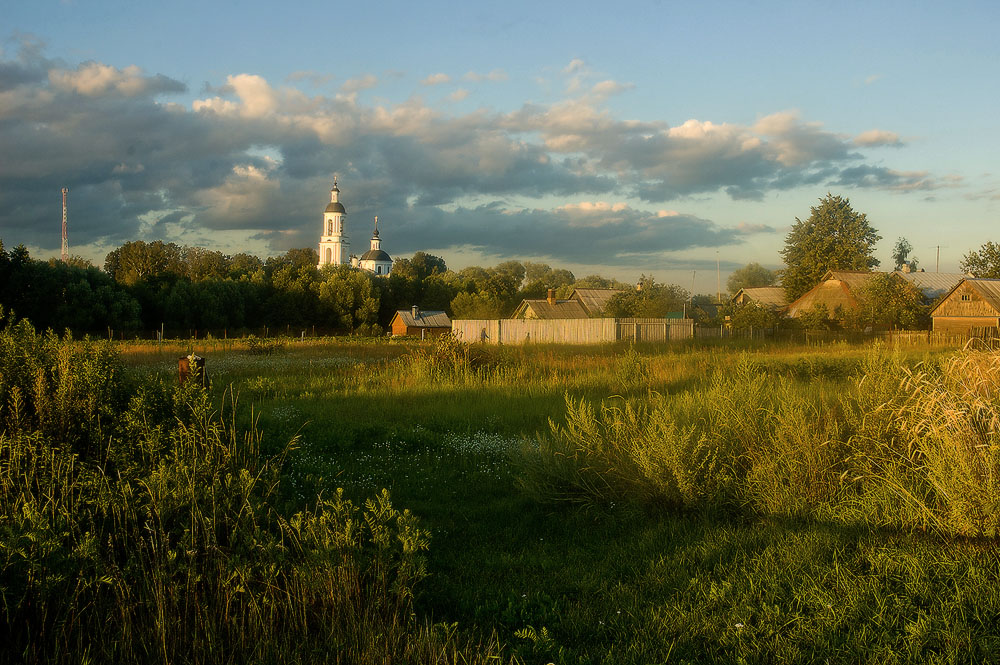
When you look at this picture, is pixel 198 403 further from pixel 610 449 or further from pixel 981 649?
pixel 981 649

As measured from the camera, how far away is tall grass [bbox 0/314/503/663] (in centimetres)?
327

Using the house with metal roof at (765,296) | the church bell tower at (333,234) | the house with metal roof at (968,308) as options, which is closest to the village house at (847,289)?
the house with metal roof at (968,308)

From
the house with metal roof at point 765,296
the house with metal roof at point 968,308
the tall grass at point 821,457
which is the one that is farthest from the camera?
the house with metal roof at point 765,296

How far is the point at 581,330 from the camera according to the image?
34.8 meters

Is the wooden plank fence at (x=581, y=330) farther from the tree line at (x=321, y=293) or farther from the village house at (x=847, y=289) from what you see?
the village house at (x=847, y=289)

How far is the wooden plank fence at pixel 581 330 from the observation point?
111ft

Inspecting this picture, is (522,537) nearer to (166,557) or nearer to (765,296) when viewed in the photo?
(166,557)

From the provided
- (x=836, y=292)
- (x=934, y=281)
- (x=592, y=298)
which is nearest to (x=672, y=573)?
(x=836, y=292)

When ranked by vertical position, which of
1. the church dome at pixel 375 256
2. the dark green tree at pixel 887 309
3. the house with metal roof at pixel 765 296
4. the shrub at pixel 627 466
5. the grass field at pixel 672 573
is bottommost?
the grass field at pixel 672 573

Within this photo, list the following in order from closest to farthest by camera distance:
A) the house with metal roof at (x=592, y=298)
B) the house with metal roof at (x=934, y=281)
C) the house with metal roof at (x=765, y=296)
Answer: the house with metal roof at (x=934, y=281) → the house with metal roof at (x=592, y=298) → the house with metal roof at (x=765, y=296)

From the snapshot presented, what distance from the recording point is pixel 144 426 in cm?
435

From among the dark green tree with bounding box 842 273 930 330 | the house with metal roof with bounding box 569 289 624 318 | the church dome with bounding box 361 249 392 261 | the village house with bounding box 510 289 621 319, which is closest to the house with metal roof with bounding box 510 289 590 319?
the village house with bounding box 510 289 621 319

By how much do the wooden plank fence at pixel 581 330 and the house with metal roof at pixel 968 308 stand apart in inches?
548

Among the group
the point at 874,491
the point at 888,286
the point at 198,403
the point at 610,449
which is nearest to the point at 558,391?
the point at 610,449
